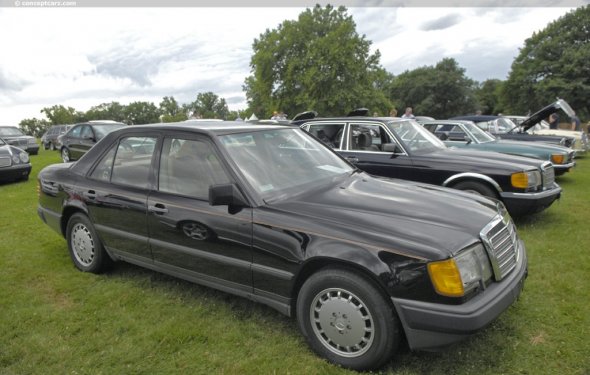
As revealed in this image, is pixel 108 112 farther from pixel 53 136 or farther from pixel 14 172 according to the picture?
pixel 14 172

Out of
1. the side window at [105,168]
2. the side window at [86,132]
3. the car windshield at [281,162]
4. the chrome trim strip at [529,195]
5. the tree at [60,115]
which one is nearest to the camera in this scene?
the car windshield at [281,162]

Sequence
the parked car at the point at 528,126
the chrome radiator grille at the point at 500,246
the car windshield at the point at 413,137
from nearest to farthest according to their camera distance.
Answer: the chrome radiator grille at the point at 500,246
the car windshield at the point at 413,137
the parked car at the point at 528,126

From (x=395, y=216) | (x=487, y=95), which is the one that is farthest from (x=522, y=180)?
(x=487, y=95)

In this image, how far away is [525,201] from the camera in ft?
17.7

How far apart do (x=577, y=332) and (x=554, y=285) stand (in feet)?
2.85

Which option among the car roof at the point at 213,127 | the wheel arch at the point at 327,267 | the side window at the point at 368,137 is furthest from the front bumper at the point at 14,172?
the wheel arch at the point at 327,267

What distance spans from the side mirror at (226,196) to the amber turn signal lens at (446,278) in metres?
1.35

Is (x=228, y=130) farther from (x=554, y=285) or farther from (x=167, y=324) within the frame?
(x=554, y=285)

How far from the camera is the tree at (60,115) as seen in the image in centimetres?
8769

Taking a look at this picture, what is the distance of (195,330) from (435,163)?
4179 mm

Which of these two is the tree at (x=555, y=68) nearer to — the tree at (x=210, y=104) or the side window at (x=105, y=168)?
the side window at (x=105, y=168)

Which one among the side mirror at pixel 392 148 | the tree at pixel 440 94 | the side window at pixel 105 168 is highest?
the tree at pixel 440 94

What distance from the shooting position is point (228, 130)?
11.2 feet

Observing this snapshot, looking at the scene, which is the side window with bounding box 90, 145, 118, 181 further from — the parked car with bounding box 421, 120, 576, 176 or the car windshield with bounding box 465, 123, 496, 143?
the car windshield with bounding box 465, 123, 496, 143
